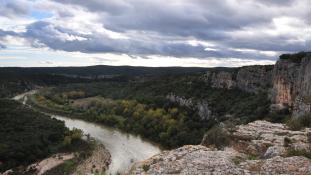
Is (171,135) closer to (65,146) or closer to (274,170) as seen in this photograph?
(65,146)

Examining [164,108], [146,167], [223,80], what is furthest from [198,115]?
[146,167]

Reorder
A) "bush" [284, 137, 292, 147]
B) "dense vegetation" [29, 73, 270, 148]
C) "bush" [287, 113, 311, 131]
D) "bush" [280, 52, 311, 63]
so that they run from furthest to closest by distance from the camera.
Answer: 1. "dense vegetation" [29, 73, 270, 148]
2. "bush" [280, 52, 311, 63]
3. "bush" [287, 113, 311, 131]
4. "bush" [284, 137, 292, 147]

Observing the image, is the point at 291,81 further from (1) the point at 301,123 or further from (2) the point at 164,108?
(2) the point at 164,108

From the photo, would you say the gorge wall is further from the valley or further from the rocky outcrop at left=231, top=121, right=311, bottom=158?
the rocky outcrop at left=231, top=121, right=311, bottom=158

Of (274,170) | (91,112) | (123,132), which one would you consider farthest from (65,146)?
(274,170)

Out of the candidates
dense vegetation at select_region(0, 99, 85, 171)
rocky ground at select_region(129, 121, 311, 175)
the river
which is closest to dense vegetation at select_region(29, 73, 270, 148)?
the river

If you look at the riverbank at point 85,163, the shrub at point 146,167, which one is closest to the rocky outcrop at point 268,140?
the shrub at point 146,167

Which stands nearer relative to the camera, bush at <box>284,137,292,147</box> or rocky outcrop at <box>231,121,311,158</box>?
rocky outcrop at <box>231,121,311,158</box>
